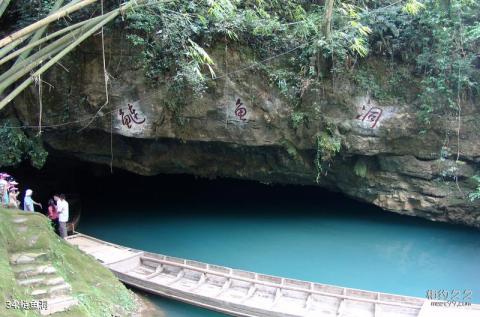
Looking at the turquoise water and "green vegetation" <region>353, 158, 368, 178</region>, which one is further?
"green vegetation" <region>353, 158, 368, 178</region>

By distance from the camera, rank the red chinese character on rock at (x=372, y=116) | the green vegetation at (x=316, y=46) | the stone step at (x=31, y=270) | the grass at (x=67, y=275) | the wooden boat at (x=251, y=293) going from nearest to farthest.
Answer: the grass at (x=67, y=275) < the stone step at (x=31, y=270) < the wooden boat at (x=251, y=293) < the green vegetation at (x=316, y=46) < the red chinese character on rock at (x=372, y=116)

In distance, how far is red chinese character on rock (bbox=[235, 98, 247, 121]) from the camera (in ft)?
29.0

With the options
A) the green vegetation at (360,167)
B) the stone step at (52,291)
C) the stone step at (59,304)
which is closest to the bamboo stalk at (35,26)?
the stone step at (52,291)

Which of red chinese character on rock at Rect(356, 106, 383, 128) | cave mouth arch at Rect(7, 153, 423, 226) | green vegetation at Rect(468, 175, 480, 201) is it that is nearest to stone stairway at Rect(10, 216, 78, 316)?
cave mouth arch at Rect(7, 153, 423, 226)

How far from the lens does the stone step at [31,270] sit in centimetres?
525

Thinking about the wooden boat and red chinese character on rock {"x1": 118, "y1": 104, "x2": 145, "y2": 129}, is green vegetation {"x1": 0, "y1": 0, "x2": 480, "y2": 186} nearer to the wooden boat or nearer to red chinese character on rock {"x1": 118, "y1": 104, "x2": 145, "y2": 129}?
red chinese character on rock {"x1": 118, "y1": 104, "x2": 145, "y2": 129}

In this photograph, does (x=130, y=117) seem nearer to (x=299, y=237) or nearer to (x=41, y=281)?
(x=41, y=281)

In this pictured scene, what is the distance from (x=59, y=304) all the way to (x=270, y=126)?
18.0 feet

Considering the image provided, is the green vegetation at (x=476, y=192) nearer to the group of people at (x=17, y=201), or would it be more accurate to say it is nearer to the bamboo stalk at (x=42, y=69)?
the bamboo stalk at (x=42, y=69)

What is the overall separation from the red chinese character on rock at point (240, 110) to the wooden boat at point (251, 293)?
315cm

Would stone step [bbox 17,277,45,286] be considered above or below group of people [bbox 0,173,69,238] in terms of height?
below

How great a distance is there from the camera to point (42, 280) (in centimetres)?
532

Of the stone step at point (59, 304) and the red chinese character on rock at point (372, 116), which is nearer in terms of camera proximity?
the stone step at point (59, 304)

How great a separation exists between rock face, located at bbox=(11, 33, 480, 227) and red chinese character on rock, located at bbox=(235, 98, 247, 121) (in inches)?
→ 0.8
